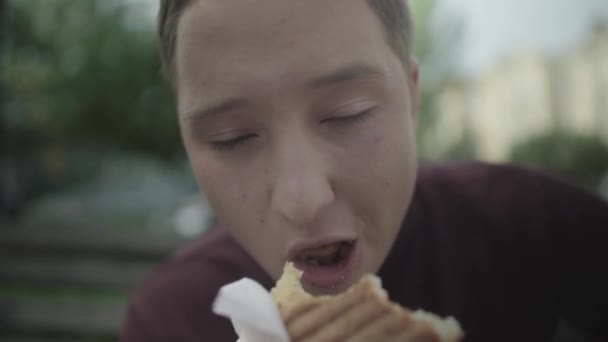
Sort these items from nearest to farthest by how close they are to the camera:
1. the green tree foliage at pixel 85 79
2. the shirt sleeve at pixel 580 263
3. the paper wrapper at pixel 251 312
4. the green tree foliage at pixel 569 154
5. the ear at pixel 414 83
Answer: the paper wrapper at pixel 251 312, the ear at pixel 414 83, the shirt sleeve at pixel 580 263, the green tree foliage at pixel 85 79, the green tree foliage at pixel 569 154

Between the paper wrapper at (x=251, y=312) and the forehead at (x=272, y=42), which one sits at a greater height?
the forehead at (x=272, y=42)

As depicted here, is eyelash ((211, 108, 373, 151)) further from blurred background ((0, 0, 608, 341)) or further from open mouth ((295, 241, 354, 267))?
blurred background ((0, 0, 608, 341))

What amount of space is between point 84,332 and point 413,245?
49.9 inches

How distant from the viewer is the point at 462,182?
74 cm

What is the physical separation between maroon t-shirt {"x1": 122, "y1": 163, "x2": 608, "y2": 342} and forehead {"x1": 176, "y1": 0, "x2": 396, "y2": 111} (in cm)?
15

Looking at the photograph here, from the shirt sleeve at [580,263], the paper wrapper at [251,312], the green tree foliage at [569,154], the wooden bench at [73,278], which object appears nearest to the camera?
the paper wrapper at [251,312]

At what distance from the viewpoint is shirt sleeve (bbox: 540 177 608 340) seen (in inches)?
24.2

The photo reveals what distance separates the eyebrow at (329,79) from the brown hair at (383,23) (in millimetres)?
45

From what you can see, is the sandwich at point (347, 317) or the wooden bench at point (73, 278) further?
the wooden bench at point (73, 278)

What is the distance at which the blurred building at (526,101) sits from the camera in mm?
1694

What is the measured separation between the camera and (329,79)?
386mm

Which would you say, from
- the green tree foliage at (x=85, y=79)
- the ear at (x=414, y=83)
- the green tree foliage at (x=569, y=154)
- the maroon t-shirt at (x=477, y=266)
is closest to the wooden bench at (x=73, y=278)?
the green tree foliage at (x=85, y=79)

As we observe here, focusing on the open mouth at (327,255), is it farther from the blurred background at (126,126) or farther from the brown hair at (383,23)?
the blurred background at (126,126)

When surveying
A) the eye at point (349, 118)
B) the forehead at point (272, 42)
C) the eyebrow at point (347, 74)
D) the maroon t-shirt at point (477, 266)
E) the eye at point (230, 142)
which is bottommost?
the maroon t-shirt at point (477, 266)
